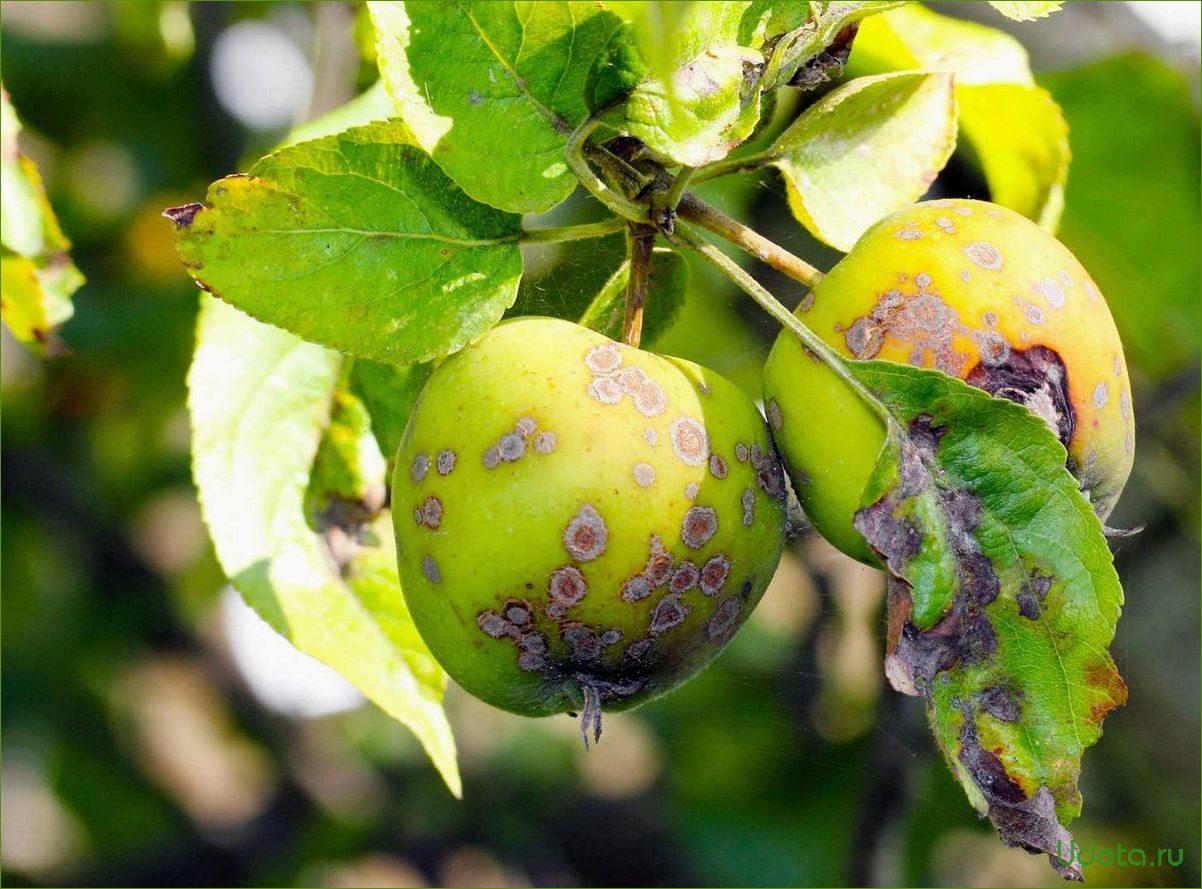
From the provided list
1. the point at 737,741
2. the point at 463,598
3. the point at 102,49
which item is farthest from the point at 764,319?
the point at 102,49

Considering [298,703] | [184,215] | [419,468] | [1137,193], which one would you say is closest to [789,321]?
[419,468]

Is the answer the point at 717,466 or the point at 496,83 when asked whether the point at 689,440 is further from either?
the point at 496,83

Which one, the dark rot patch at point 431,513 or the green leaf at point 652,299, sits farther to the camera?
the green leaf at point 652,299

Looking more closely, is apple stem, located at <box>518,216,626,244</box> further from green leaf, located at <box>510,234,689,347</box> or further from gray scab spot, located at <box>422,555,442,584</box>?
gray scab spot, located at <box>422,555,442,584</box>

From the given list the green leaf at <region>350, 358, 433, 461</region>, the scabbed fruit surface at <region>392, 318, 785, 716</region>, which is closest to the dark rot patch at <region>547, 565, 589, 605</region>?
the scabbed fruit surface at <region>392, 318, 785, 716</region>

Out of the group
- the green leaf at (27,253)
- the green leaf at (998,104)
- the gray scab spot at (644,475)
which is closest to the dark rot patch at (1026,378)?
the gray scab spot at (644,475)

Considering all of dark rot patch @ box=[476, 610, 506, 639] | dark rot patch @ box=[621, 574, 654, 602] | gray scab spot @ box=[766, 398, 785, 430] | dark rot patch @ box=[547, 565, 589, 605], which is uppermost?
gray scab spot @ box=[766, 398, 785, 430]

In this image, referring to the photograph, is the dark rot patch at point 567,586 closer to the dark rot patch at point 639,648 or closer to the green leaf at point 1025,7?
the dark rot patch at point 639,648
